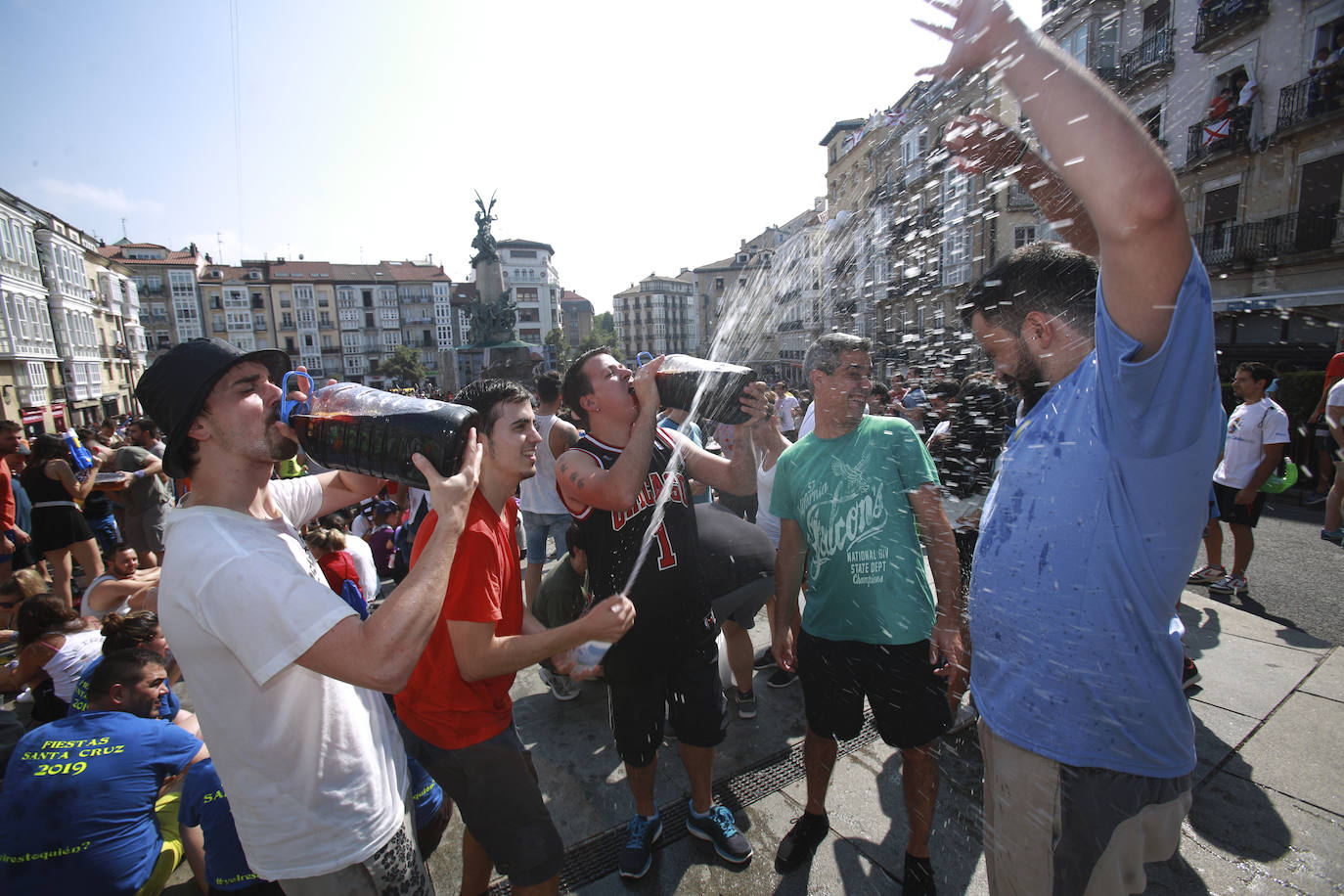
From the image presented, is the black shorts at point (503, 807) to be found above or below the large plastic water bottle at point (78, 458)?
below

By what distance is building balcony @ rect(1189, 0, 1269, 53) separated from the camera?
2.54 metres

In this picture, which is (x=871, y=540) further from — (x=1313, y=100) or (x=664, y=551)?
(x=1313, y=100)

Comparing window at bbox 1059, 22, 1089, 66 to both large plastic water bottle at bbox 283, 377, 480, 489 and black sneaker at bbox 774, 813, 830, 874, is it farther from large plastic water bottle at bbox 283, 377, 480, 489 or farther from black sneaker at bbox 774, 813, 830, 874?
black sneaker at bbox 774, 813, 830, 874

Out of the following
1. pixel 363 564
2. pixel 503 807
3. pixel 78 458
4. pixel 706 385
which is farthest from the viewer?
pixel 78 458

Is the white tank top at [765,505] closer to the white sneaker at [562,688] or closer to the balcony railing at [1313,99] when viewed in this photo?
the white sneaker at [562,688]

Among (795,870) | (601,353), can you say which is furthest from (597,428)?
(795,870)

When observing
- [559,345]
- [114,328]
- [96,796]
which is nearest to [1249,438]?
[96,796]

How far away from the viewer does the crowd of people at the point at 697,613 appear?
49.3 inches

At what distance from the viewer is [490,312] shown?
24516mm

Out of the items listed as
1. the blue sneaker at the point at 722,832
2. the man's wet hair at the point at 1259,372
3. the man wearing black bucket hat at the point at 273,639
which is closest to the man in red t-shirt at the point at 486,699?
the man wearing black bucket hat at the point at 273,639

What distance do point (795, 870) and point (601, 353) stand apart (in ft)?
8.30

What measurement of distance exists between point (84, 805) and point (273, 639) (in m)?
1.81

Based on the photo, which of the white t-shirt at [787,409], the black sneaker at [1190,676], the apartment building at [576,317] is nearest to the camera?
the black sneaker at [1190,676]

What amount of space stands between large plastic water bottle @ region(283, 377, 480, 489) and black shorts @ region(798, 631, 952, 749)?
1783 mm
